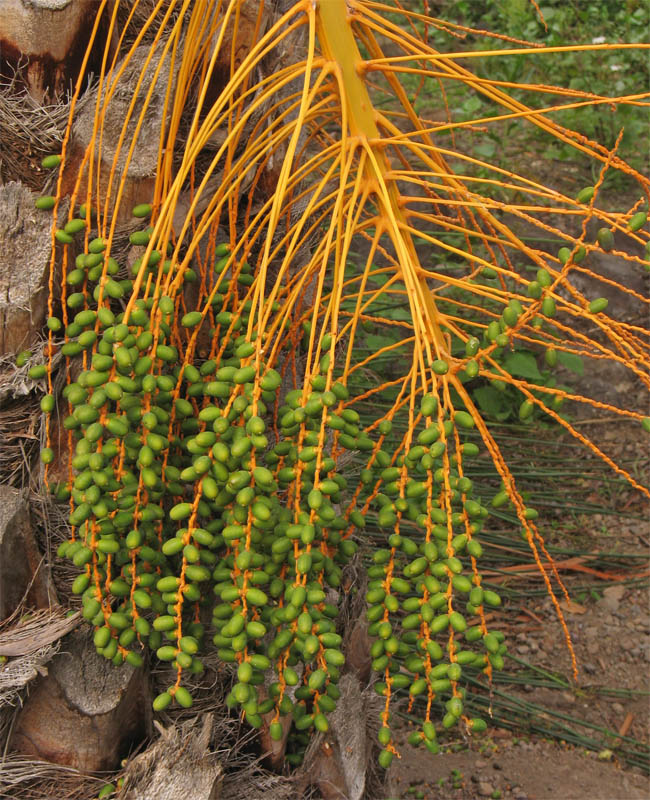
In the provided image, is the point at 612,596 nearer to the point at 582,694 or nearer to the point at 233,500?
the point at 582,694

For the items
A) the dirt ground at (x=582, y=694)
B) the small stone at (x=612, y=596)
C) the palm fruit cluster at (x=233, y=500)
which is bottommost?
the dirt ground at (x=582, y=694)

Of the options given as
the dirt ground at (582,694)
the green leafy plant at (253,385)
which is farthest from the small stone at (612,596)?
the green leafy plant at (253,385)

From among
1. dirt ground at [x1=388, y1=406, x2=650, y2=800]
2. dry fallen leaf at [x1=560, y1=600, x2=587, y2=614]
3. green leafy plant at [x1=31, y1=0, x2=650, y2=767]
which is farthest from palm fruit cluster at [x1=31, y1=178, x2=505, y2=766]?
dry fallen leaf at [x1=560, y1=600, x2=587, y2=614]

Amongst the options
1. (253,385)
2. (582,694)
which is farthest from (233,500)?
(582,694)

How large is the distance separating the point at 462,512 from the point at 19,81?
100 cm

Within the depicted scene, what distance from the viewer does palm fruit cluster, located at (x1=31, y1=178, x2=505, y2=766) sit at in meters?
1.21

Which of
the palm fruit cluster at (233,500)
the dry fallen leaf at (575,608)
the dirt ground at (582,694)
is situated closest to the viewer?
the palm fruit cluster at (233,500)

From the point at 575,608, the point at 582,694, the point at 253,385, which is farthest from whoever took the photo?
the point at 575,608

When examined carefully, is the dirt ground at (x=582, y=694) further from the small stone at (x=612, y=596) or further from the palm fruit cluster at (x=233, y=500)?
the palm fruit cluster at (x=233, y=500)

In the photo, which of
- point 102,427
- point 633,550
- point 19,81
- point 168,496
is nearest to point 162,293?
point 102,427

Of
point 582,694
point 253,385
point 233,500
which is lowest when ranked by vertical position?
point 582,694

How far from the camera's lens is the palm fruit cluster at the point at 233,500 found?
1214mm

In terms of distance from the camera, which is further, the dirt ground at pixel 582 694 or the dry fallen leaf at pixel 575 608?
the dry fallen leaf at pixel 575 608

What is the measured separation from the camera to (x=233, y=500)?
127 centimetres
